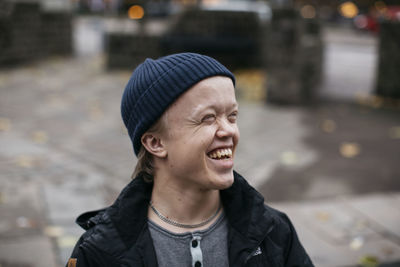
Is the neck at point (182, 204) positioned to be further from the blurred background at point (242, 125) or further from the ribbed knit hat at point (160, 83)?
the blurred background at point (242, 125)

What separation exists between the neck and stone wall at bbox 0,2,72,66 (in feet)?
40.3

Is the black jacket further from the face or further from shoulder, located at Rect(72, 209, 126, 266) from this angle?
the face

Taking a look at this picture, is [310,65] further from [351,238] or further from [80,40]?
[80,40]

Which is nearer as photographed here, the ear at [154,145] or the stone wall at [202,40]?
the ear at [154,145]

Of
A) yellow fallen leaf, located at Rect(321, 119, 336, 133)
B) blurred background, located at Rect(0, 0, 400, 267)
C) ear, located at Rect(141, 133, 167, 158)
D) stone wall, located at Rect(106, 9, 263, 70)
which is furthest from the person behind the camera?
stone wall, located at Rect(106, 9, 263, 70)

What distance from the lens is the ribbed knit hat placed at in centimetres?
189

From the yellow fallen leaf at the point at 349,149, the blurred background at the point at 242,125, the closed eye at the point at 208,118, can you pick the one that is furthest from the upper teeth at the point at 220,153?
the yellow fallen leaf at the point at 349,149

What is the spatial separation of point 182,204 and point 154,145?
0.25 m

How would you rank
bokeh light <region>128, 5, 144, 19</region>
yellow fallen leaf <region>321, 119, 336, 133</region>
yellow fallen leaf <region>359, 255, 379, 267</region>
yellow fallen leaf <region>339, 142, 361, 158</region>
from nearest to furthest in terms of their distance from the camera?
yellow fallen leaf <region>359, 255, 379, 267</region> < yellow fallen leaf <region>339, 142, 361, 158</region> < yellow fallen leaf <region>321, 119, 336, 133</region> < bokeh light <region>128, 5, 144, 19</region>

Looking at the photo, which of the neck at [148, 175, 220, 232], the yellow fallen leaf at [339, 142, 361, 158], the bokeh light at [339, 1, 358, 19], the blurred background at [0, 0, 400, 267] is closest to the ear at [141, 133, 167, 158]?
the neck at [148, 175, 220, 232]

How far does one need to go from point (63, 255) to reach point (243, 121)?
4.98 meters

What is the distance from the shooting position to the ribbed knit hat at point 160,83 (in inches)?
74.5

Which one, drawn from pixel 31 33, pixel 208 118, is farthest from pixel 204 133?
pixel 31 33

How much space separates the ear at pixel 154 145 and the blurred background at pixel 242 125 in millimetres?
2318
